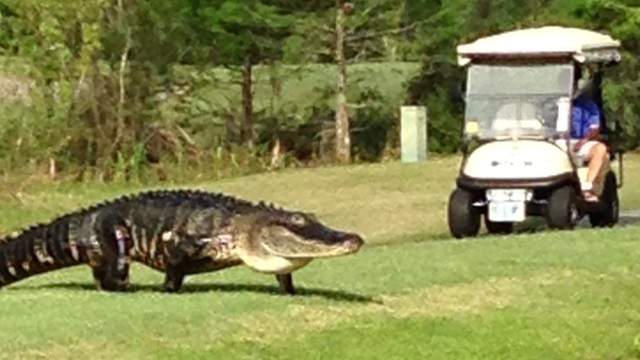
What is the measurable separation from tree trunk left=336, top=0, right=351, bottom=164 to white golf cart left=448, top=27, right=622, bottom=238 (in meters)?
11.1

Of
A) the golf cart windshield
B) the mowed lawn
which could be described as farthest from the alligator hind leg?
the golf cart windshield

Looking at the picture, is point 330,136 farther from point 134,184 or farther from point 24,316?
point 24,316

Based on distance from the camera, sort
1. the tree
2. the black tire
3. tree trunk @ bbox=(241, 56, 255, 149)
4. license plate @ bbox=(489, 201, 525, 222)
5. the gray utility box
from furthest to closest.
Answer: tree trunk @ bbox=(241, 56, 255, 149)
the tree
the gray utility box
the black tire
license plate @ bbox=(489, 201, 525, 222)

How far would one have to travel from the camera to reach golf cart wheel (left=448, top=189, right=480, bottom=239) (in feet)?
57.7

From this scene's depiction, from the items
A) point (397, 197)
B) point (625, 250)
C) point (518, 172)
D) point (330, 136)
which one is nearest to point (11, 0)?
point (330, 136)

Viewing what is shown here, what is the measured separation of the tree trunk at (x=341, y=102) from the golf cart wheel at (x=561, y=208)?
1270 cm

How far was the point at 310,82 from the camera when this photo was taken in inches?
1262

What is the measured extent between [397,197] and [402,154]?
5.40 m

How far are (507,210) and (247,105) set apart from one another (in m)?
14.5

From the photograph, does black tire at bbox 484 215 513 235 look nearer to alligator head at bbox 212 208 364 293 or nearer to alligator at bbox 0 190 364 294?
alligator at bbox 0 190 364 294

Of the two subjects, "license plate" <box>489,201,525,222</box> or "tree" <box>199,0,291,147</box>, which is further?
"tree" <box>199,0,291,147</box>

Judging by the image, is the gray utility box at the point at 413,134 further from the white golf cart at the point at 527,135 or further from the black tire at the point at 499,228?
the black tire at the point at 499,228

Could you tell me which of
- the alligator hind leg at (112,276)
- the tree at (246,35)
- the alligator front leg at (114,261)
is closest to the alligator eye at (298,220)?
the alligator front leg at (114,261)

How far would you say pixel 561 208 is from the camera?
17.2m
